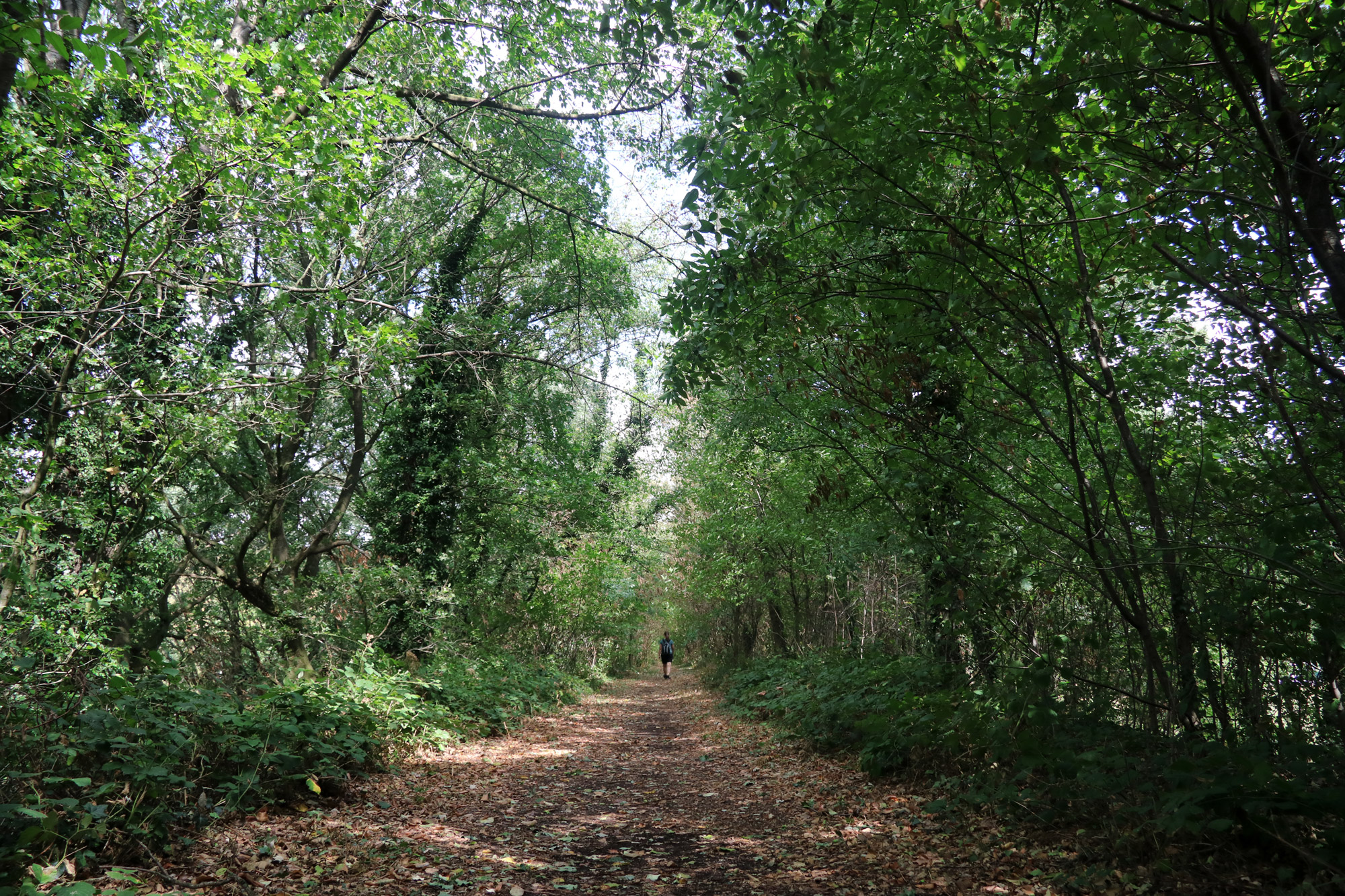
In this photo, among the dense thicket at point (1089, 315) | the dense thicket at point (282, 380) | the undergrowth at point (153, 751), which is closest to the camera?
the dense thicket at point (1089, 315)

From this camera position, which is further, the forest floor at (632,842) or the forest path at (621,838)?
the forest path at (621,838)

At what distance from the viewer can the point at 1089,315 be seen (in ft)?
15.4

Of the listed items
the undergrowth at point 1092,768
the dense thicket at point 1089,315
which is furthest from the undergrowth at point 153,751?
the undergrowth at point 1092,768

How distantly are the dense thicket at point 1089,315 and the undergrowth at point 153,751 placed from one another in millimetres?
4261

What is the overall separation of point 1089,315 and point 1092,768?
2886 mm

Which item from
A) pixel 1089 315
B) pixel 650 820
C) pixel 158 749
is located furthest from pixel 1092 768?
pixel 158 749

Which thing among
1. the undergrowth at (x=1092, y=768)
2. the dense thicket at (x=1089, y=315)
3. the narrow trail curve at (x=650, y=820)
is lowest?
the narrow trail curve at (x=650, y=820)

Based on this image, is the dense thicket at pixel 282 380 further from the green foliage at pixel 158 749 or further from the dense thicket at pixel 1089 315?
the dense thicket at pixel 1089 315

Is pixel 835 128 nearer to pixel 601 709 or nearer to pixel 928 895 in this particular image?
pixel 928 895

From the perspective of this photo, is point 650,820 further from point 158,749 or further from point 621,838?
point 158,749

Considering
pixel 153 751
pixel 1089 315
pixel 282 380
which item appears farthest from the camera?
pixel 282 380

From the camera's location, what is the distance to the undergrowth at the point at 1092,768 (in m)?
3.12

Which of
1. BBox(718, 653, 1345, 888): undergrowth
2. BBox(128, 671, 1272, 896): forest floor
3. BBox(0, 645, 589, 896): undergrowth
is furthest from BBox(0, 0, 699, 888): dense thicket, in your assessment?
BBox(718, 653, 1345, 888): undergrowth

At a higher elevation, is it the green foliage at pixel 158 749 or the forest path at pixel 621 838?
the green foliage at pixel 158 749
